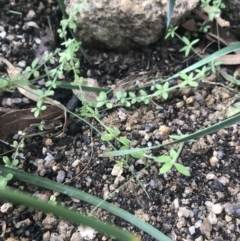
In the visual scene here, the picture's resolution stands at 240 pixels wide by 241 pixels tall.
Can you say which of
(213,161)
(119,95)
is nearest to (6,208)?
(119,95)

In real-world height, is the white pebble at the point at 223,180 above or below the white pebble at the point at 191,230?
above

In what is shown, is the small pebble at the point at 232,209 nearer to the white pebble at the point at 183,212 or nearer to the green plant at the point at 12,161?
the white pebble at the point at 183,212

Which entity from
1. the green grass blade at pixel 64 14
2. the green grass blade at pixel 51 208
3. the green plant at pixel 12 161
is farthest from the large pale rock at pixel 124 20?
the green grass blade at pixel 51 208

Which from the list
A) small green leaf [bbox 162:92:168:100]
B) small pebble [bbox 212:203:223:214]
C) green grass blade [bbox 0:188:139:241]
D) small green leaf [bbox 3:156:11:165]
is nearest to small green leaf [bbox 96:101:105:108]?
small green leaf [bbox 162:92:168:100]

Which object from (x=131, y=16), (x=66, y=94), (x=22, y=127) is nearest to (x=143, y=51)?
(x=131, y=16)

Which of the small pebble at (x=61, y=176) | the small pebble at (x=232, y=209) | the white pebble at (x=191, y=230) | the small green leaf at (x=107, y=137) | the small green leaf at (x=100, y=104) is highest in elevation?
the small green leaf at (x=100, y=104)

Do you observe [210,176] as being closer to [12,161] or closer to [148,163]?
[148,163]

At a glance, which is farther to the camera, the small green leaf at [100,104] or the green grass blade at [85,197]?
the small green leaf at [100,104]
